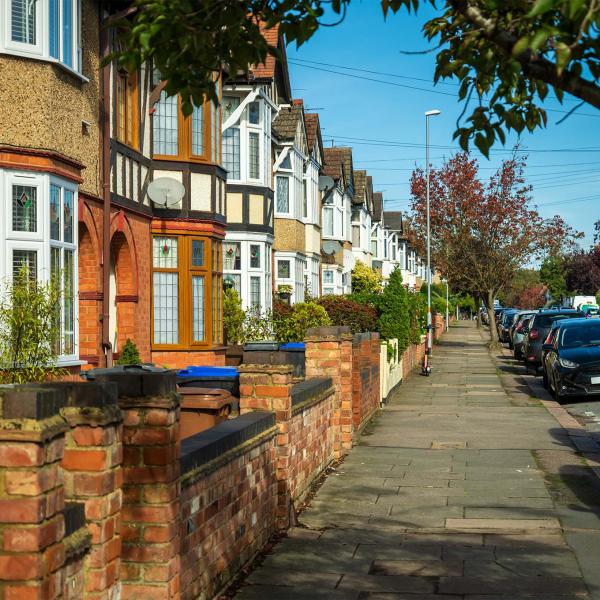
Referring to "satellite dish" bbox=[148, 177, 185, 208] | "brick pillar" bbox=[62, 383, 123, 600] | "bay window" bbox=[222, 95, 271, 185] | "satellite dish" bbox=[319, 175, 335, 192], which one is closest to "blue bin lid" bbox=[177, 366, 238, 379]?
"brick pillar" bbox=[62, 383, 123, 600]

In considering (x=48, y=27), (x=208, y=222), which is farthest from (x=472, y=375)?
(x=48, y=27)

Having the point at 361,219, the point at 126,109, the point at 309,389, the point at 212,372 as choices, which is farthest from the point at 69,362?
the point at 361,219

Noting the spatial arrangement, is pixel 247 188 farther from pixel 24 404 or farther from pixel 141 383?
pixel 24 404

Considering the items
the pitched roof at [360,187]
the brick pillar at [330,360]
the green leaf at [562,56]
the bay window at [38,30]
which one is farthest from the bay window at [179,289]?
the pitched roof at [360,187]

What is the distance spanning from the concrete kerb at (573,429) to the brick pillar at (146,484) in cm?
803

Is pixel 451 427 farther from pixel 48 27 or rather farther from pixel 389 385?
pixel 48 27

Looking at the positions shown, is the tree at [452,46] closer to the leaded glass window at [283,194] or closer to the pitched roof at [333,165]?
the leaded glass window at [283,194]

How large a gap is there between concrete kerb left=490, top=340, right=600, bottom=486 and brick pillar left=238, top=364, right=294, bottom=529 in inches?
189

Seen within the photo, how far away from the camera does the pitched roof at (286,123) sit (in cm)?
3156

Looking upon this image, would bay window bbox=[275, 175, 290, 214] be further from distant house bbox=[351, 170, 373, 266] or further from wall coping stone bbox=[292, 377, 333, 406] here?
distant house bbox=[351, 170, 373, 266]

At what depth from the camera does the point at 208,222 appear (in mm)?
20094

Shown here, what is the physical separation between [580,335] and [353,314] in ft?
25.0

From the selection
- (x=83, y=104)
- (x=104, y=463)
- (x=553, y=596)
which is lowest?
(x=553, y=596)

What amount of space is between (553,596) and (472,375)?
80.4 feet
